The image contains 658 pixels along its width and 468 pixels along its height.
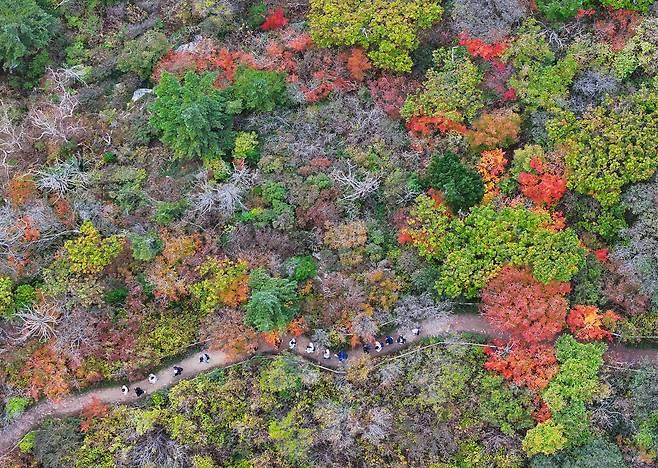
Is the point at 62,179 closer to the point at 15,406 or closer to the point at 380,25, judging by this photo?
the point at 15,406

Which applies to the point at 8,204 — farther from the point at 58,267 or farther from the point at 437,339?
the point at 437,339

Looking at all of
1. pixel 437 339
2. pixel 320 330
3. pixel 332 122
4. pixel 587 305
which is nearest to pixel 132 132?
pixel 332 122

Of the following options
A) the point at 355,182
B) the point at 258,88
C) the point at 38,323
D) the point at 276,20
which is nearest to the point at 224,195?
the point at 258,88

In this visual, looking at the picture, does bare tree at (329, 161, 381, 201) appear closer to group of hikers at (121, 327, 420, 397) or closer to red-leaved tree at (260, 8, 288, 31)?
group of hikers at (121, 327, 420, 397)

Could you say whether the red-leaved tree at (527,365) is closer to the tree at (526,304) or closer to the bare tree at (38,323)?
the tree at (526,304)

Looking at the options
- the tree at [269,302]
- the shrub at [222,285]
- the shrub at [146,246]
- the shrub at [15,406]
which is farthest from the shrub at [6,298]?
the tree at [269,302]
